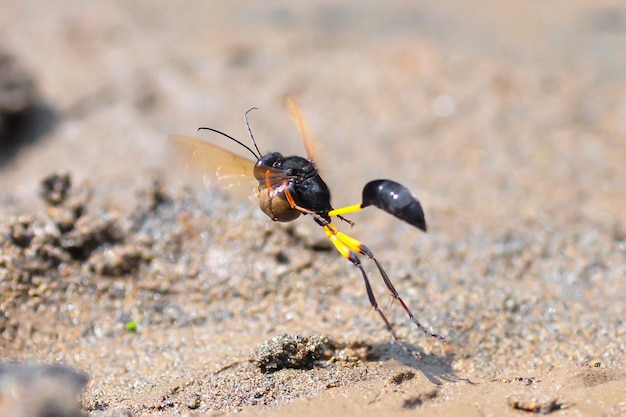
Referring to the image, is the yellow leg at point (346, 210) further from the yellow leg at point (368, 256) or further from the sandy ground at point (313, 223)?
the sandy ground at point (313, 223)

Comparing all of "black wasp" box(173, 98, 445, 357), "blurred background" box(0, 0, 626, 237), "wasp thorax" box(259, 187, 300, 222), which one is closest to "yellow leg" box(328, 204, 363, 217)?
"black wasp" box(173, 98, 445, 357)

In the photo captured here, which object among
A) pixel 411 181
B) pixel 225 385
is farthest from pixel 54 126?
pixel 225 385

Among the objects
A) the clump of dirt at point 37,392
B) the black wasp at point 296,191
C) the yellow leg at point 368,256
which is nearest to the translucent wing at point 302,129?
the black wasp at point 296,191

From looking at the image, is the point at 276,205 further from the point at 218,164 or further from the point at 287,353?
the point at 287,353

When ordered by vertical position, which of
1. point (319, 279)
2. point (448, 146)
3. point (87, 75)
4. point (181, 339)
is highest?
point (87, 75)

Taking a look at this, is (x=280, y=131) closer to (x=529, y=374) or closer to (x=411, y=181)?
(x=411, y=181)

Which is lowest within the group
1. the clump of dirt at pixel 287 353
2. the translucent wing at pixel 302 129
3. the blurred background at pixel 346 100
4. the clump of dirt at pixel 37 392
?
the clump of dirt at pixel 37 392

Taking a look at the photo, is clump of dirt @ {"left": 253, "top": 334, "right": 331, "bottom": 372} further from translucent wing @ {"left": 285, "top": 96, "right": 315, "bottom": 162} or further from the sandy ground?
translucent wing @ {"left": 285, "top": 96, "right": 315, "bottom": 162}
